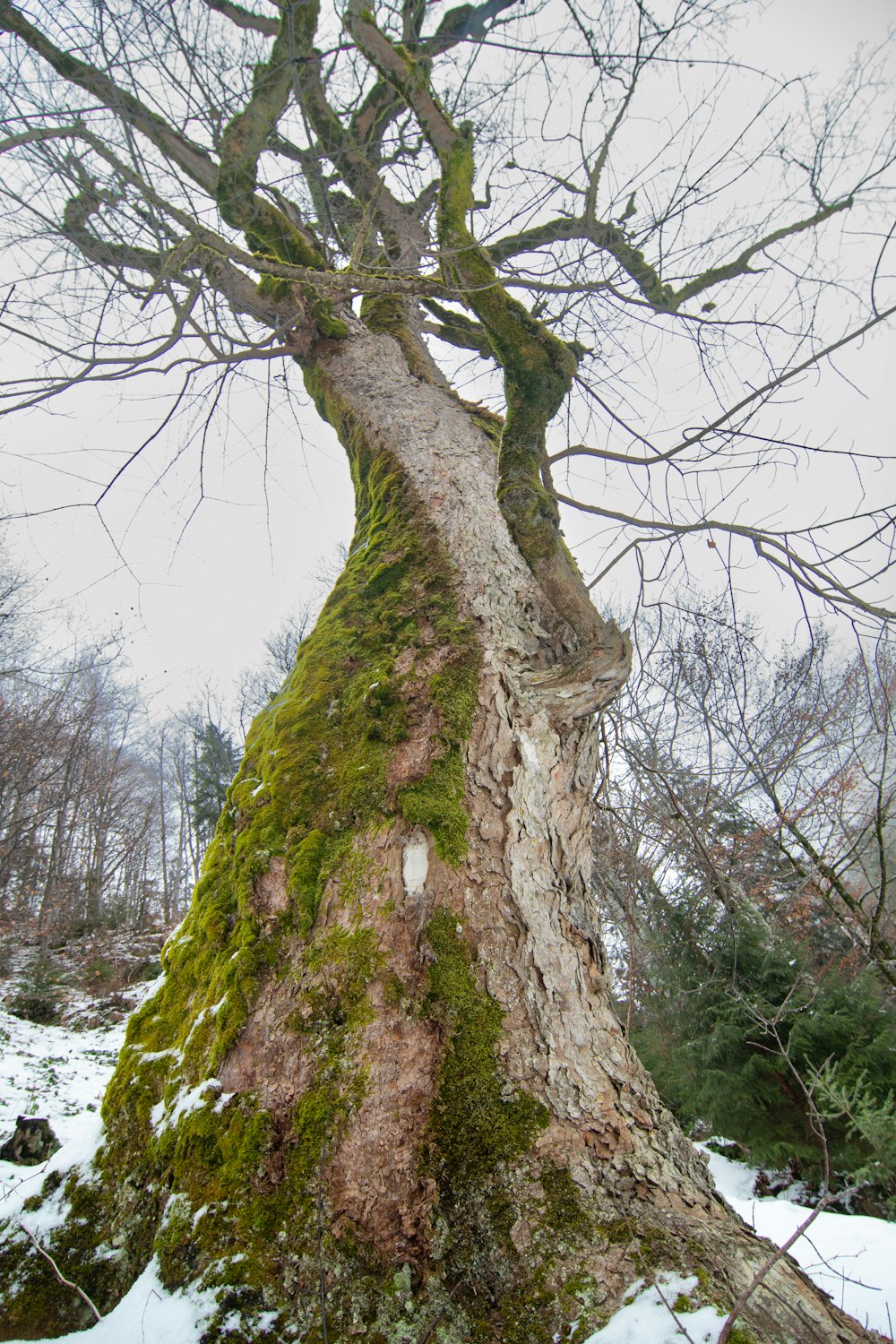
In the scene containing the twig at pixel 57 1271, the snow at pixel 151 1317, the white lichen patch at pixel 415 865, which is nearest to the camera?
the snow at pixel 151 1317

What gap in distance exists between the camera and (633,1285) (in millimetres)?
1032

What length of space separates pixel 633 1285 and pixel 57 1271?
1.14 m

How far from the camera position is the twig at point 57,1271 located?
1.17 metres

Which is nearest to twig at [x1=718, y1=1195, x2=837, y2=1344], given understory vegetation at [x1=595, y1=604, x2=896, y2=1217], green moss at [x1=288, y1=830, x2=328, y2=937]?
green moss at [x1=288, y1=830, x2=328, y2=937]

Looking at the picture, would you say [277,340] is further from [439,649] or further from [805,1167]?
[805,1167]

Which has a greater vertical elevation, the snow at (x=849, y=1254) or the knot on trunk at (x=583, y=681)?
the knot on trunk at (x=583, y=681)

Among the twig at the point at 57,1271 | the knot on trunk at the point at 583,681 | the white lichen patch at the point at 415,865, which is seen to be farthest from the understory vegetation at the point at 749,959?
the twig at the point at 57,1271

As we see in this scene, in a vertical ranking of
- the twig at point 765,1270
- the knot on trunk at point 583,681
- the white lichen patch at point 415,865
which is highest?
the knot on trunk at point 583,681

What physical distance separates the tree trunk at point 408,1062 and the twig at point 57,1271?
25mm

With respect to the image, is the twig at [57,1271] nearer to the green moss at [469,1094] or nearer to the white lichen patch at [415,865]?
the green moss at [469,1094]

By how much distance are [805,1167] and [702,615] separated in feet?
15.4

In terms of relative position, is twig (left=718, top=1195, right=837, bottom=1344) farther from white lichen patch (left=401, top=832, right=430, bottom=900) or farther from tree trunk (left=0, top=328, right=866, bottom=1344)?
white lichen patch (left=401, top=832, right=430, bottom=900)

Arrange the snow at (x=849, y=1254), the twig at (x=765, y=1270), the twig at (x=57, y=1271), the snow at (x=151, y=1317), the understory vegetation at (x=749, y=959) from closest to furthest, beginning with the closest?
the twig at (x=765, y=1270) → the snow at (x=151, y=1317) → the twig at (x=57, y=1271) → the snow at (x=849, y=1254) → the understory vegetation at (x=749, y=959)

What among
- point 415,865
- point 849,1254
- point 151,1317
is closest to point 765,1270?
point 415,865
